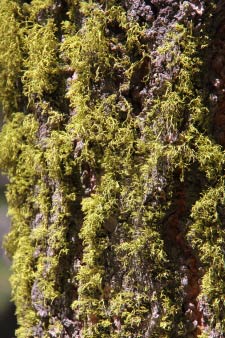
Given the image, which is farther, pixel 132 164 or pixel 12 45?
pixel 12 45

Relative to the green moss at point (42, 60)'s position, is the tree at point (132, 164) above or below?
below

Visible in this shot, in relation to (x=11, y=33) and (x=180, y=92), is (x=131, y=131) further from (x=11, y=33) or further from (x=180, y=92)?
(x=11, y=33)

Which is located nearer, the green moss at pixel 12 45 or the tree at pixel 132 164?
the tree at pixel 132 164

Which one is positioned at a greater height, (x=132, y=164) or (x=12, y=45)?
(x=12, y=45)

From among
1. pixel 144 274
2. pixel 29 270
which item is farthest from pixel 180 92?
pixel 29 270

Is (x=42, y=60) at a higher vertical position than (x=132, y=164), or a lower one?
higher

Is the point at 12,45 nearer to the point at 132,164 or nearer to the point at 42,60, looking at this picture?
the point at 42,60

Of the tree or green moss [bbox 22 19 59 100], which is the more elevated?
green moss [bbox 22 19 59 100]

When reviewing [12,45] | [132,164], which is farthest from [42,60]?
[132,164]
